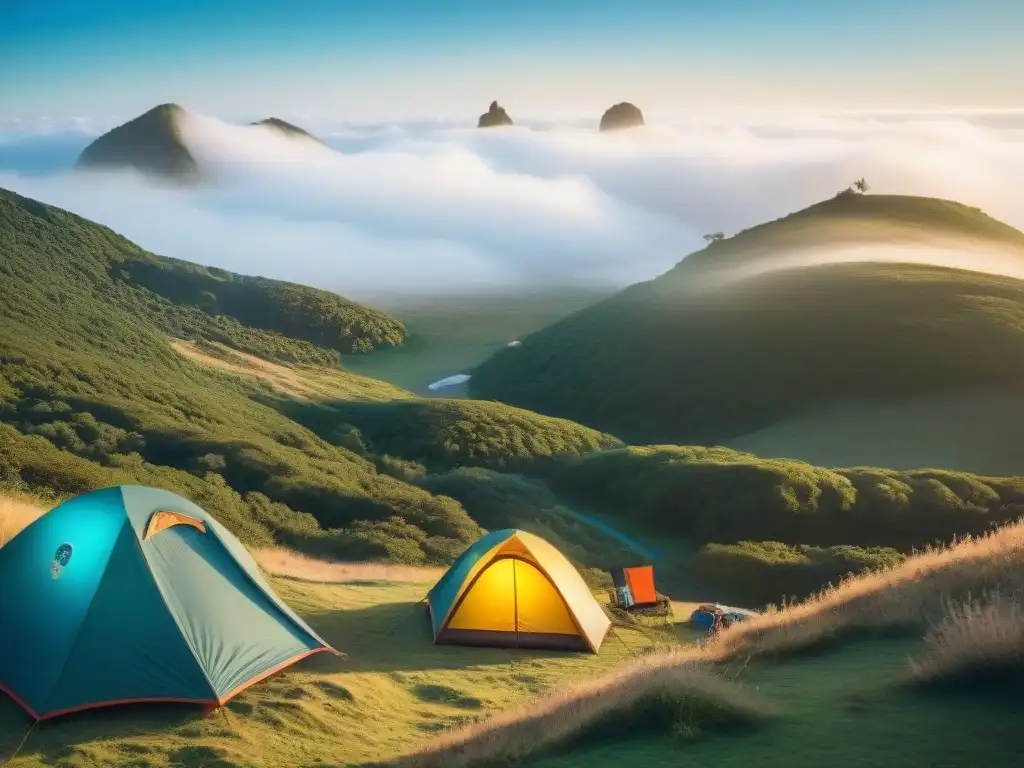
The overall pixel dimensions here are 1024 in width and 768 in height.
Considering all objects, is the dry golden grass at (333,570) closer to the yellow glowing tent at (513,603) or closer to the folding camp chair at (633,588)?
the yellow glowing tent at (513,603)

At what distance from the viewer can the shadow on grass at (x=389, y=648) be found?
1864 centimetres

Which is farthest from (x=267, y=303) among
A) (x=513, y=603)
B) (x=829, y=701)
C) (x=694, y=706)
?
(x=829, y=701)

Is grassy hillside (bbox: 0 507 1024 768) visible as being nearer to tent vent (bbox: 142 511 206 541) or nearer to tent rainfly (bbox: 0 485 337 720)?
tent rainfly (bbox: 0 485 337 720)

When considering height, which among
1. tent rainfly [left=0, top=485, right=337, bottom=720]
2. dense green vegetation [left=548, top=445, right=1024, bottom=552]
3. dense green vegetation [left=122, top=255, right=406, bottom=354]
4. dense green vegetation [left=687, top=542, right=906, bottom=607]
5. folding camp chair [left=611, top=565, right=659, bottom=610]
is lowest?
dense green vegetation [left=687, top=542, right=906, bottom=607]

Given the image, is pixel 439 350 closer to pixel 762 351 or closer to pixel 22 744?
pixel 762 351

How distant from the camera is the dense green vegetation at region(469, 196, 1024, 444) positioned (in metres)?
94.3

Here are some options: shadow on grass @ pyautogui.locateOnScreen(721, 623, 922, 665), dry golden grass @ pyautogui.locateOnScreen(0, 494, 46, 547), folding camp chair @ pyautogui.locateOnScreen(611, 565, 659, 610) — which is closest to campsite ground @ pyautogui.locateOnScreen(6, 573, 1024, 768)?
shadow on grass @ pyautogui.locateOnScreen(721, 623, 922, 665)

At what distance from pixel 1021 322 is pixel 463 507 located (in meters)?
80.8

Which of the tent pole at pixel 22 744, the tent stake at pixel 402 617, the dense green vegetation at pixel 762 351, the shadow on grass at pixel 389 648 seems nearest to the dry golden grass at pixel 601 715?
the tent pole at pixel 22 744

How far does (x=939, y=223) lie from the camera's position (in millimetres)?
147750

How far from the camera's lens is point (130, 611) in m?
15.2

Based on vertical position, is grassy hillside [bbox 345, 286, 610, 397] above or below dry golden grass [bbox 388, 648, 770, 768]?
above

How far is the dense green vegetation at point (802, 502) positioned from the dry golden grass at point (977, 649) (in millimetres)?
→ 41571

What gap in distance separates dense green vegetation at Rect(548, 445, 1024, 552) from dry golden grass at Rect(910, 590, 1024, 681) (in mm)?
41571
